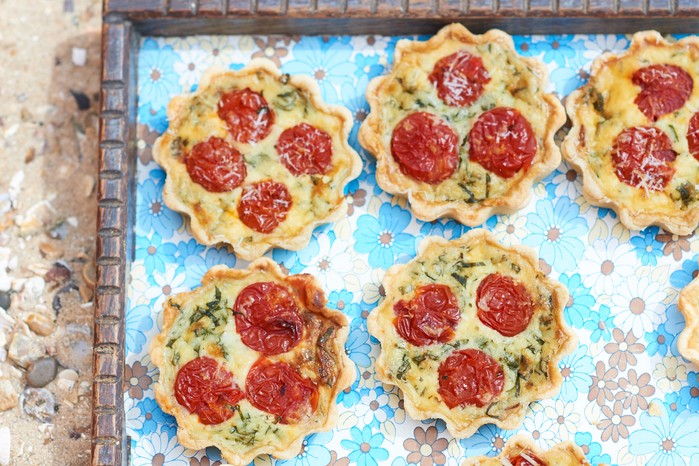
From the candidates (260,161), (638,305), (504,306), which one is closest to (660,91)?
(638,305)

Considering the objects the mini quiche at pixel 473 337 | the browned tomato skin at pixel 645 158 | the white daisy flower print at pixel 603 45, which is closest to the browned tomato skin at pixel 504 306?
the mini quiche at pixel 473 337

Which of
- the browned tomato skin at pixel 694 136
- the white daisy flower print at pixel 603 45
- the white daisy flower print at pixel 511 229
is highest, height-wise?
the white daisy flower print at pixel 603 45

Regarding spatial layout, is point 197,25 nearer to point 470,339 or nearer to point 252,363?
point 252,363

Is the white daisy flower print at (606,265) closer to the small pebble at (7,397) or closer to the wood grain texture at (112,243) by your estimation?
the wood grain texture at (112,243)

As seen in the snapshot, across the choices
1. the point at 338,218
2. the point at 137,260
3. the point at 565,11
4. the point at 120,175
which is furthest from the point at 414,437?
the point at 565,11

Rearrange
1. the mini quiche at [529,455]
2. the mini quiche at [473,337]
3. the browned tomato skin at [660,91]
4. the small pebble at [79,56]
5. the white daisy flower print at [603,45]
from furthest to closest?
the small pebble at [79,56] < the white daisy flower print at [603,45] < the browned tomato skin at [660,91] < the mini quiche at [473,337] < the mini quiche at [529,455]

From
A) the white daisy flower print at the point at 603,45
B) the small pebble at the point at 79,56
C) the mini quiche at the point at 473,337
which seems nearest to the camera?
the mini quiche at the point at 473,337
